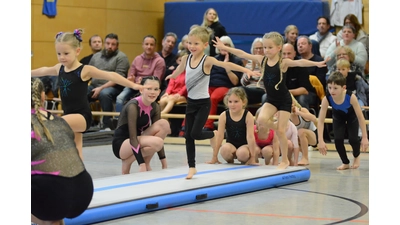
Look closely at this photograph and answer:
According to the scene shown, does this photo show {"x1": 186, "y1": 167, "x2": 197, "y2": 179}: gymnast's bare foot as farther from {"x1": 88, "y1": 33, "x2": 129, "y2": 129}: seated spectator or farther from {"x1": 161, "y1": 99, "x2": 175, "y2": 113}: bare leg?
{"x1": 88, "y1": 33, "x2": 129, "y2": 129}: seated spectator

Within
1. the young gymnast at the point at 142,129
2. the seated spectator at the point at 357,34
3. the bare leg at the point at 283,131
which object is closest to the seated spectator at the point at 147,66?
the seated spectator at the point at 357,34

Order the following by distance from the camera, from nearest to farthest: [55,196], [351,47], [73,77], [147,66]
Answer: [55,196] < [73,77] < [351,47] < [147,66]

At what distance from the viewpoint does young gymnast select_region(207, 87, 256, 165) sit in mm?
6562

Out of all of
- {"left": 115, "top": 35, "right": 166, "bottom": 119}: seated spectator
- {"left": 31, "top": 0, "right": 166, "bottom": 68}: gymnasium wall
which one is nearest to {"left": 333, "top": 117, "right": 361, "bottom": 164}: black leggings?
{"left": 115, "top": 35, "right": 166, "bottom": 119}: seated spectator

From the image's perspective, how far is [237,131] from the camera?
671 cm

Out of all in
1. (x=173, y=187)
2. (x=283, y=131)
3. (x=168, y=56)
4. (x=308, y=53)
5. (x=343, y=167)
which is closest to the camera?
(x=173, y=187)

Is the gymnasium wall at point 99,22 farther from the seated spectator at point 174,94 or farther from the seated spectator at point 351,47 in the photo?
the seated spectator at point 174,94

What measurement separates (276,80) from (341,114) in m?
1.16

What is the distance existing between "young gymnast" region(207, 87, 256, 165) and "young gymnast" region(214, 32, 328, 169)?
0.19 meters

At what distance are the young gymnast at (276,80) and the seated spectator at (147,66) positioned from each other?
4029mm

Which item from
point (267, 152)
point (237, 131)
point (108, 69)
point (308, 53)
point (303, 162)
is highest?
point (308, 53)

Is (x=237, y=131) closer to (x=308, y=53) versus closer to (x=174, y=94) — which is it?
(x=308, y=53)

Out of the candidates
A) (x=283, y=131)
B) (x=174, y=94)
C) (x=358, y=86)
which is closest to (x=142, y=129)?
(x=283, y=131)
